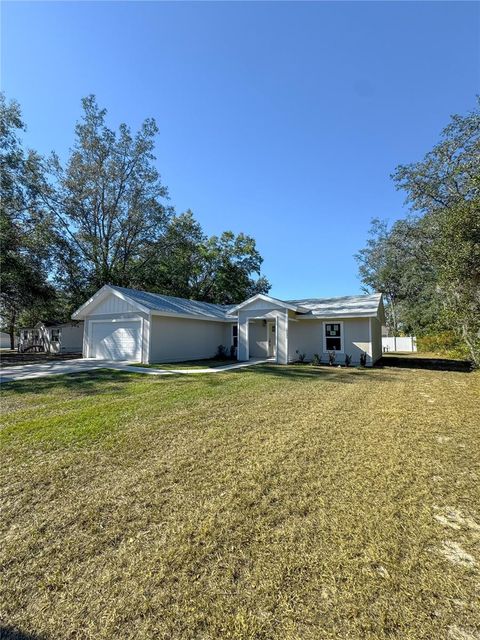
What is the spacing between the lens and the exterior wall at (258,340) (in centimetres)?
1781

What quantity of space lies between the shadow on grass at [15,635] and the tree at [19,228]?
20.2 metres

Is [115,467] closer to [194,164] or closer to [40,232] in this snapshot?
[194,164]

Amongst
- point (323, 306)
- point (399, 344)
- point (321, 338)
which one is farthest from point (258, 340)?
point (399, 344)

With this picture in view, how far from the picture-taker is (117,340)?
15742 mm

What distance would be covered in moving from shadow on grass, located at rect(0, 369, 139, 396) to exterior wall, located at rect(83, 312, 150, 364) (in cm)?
337

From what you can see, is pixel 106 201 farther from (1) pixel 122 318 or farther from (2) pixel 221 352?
(2) pixel 221 352

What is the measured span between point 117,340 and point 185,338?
3.47 metres

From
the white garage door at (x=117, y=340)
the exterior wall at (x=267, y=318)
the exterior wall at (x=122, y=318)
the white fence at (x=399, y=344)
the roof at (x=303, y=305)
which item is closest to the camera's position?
the exterior wall at (x=122, y=318)

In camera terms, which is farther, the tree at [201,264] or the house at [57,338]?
the tree at [201,264]

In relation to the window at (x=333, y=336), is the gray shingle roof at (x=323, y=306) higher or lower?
higher

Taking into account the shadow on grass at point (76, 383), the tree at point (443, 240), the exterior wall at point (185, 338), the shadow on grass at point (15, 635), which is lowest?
the shadow on grass at point (15, 635)

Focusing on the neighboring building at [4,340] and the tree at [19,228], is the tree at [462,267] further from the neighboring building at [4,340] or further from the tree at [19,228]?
the neighboring building at [4,340]

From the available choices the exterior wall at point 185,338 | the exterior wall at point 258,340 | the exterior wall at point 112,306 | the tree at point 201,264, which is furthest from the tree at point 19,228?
the exterior wall at point 258,340

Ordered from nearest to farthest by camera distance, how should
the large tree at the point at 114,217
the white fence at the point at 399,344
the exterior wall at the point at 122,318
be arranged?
the exterior wall at the point at 122,318
the large tree at the point at 114,217
the white fence at the point at 399,344
